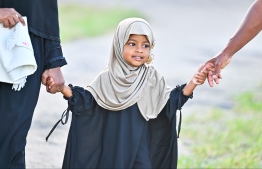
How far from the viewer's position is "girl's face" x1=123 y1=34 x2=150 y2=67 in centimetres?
561

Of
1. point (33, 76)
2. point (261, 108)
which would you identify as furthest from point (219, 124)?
point (33, 76)

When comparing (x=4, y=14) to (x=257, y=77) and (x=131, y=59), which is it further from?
(x=257, y=77)

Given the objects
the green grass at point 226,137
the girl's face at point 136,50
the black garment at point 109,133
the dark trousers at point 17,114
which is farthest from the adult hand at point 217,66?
the green grass at point 226,137

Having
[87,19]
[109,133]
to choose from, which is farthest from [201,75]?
[87,19]

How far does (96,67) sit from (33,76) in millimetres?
6746

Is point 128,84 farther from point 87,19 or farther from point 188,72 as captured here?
point 87,19

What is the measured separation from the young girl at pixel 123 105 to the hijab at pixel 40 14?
0.44 m

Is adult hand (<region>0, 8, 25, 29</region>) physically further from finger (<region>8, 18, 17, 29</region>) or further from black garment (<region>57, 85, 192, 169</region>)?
black garment (<region>57, 85, 192, 169</region>)

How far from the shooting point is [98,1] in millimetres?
20875

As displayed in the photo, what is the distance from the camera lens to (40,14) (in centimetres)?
523

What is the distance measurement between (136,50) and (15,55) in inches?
35.3

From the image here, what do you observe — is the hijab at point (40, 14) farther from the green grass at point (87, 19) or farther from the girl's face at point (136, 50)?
the green grass at point (87, 19)

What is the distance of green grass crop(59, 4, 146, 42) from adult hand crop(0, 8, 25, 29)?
351 inches

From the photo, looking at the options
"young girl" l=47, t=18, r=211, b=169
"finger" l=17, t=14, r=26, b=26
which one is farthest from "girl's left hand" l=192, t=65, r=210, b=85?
"finger" l=17, t=14, r=26, b=26
